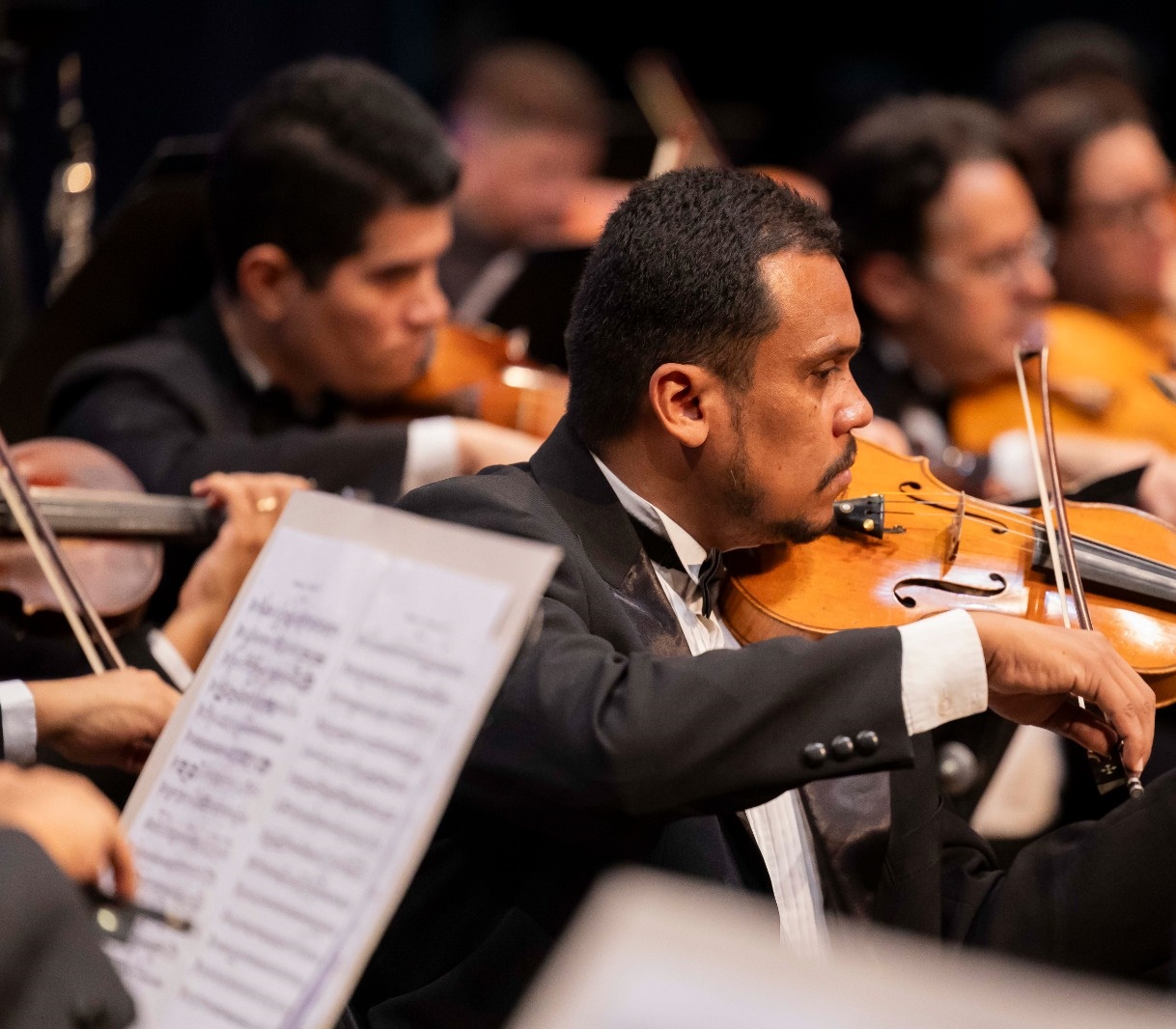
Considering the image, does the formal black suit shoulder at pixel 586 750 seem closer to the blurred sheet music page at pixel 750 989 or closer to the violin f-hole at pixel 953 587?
the violin f-hole at pixel 953 587

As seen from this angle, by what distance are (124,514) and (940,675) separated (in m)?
1.24

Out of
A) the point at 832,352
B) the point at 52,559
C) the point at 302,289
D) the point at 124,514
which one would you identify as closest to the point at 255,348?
the point at 302,289

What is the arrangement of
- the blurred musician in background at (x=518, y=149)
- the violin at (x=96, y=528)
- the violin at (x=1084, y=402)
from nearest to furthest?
the violin at (x=96, y=528) → the violin at (x=1084, y=402) → the blurred musician in background at (x=518, y=149)

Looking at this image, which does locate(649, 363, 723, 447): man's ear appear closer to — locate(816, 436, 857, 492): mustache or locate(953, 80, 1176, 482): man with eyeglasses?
locate(816, 436, 857, 492): mustache

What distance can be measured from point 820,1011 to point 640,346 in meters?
1.01

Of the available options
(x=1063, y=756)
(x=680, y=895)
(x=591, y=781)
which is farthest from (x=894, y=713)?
(x=1063, y=756)

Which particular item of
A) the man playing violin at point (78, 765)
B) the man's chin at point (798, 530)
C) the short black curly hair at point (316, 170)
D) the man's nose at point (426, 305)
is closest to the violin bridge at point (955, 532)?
the man's chin at point (798, 530)

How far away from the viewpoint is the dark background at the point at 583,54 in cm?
396

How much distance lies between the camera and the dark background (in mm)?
3959

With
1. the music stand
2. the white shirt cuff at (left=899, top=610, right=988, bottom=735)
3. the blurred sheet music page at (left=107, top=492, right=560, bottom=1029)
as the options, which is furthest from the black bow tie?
the music stand

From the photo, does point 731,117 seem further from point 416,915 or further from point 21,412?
point 416,915

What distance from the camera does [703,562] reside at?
1.63m

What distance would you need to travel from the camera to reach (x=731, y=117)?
625 cm

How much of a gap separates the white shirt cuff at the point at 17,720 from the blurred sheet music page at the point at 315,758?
0.44 metres
